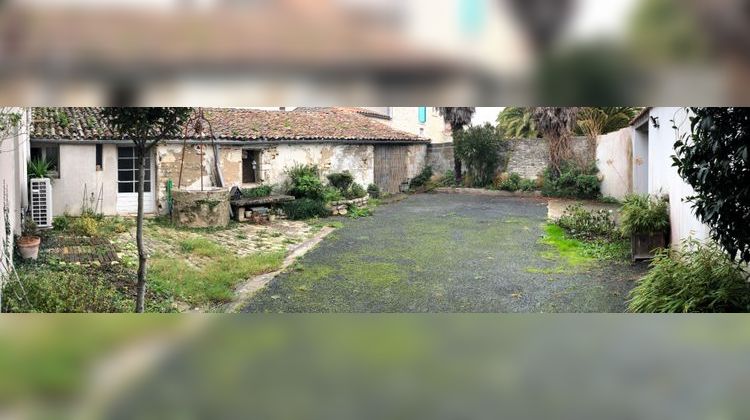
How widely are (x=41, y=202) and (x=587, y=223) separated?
7.30 m

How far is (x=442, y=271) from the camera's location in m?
7.98

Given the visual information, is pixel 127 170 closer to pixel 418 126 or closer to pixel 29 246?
pixel 29 246

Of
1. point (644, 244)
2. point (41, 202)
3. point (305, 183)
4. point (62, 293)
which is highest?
point (305, 183)

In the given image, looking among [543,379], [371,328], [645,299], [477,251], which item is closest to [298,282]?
[477,251]

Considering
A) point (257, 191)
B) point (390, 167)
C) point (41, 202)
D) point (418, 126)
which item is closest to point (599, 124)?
point (418, 126)

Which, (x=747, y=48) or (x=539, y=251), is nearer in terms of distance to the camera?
(x=747, y=48)

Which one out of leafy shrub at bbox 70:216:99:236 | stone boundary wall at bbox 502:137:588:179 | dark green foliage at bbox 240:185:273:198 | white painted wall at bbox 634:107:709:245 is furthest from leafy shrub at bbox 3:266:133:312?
stone boundary wall at bbox 502:137:588:179

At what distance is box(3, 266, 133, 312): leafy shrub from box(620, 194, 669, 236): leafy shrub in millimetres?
5610

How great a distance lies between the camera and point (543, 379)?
321 cm

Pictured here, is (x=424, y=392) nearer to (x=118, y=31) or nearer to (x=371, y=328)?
(x=371, y=328)

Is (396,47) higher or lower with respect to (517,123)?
lower

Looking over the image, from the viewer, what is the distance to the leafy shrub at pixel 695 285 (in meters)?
4.20

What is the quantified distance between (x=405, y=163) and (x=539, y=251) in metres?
2.97

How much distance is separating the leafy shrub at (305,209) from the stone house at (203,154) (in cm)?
43
